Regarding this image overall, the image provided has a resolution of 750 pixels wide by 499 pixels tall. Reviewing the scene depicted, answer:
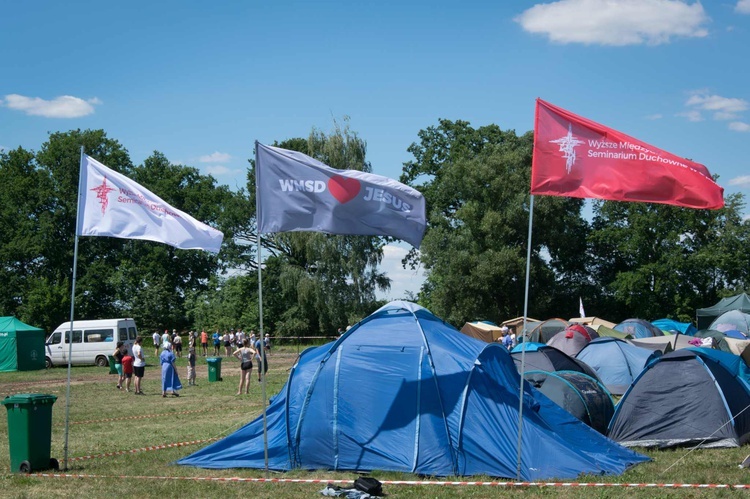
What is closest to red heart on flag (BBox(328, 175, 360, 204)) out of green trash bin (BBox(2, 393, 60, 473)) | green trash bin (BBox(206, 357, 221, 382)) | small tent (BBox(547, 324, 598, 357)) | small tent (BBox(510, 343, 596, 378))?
green trash bin (BBox(2, 393, 60, 473))

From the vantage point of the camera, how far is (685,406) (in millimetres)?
12789

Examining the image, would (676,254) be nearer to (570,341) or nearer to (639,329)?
(639,329)

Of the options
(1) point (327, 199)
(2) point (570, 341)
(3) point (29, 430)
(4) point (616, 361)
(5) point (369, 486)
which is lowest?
(5) point (369, 486)

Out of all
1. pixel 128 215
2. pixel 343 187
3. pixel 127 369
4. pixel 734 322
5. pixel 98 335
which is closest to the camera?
pixel 343 187

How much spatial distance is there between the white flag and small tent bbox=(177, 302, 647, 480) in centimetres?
255

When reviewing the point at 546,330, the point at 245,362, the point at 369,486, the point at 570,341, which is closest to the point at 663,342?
the point at 570,341

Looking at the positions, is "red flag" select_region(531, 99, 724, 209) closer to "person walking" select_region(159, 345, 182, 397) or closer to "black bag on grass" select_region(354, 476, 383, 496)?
"black bag on grass" select_region(354, 476, 383, 496)

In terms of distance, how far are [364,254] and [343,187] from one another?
37.3 metres

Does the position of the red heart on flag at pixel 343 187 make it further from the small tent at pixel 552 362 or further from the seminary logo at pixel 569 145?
the small tent at pixel 552 362

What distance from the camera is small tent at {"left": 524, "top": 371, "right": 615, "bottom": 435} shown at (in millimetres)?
13164

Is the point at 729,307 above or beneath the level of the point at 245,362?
above

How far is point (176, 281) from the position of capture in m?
60.6

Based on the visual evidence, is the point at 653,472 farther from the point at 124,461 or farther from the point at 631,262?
the point at 631,262

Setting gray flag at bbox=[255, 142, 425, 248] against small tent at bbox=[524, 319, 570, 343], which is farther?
small tent at bbox=[524, 319, 570, 343]
